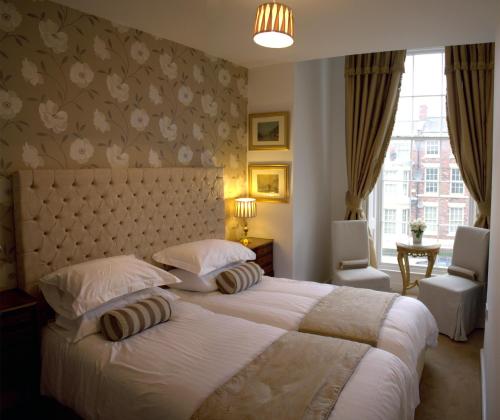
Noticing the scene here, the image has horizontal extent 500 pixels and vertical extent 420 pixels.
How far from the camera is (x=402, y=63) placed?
4539mm

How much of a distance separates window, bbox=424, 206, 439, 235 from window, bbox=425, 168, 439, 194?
0.67 feet

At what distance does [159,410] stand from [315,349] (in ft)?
2.70

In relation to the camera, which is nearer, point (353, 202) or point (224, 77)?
point (224, 77)

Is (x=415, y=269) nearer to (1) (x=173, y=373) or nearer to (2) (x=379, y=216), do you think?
(2) (x=379, y=216)

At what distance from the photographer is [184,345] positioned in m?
2.17

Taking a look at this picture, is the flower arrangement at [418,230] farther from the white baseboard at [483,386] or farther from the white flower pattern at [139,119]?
the white flower pattern at [139,119]

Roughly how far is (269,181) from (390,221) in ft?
5.87

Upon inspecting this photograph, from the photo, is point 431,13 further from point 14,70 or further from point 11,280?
point 11,280

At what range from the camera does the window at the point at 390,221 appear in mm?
5070

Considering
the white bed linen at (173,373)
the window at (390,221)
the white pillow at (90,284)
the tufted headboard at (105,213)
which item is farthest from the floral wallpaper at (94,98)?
the window at (390,221)

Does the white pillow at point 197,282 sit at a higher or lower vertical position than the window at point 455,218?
lower

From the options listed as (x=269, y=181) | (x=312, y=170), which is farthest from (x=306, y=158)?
(x=269, y=181)

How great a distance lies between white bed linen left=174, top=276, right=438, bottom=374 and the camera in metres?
2.36

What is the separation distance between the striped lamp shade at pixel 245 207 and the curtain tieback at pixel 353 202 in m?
1.36
